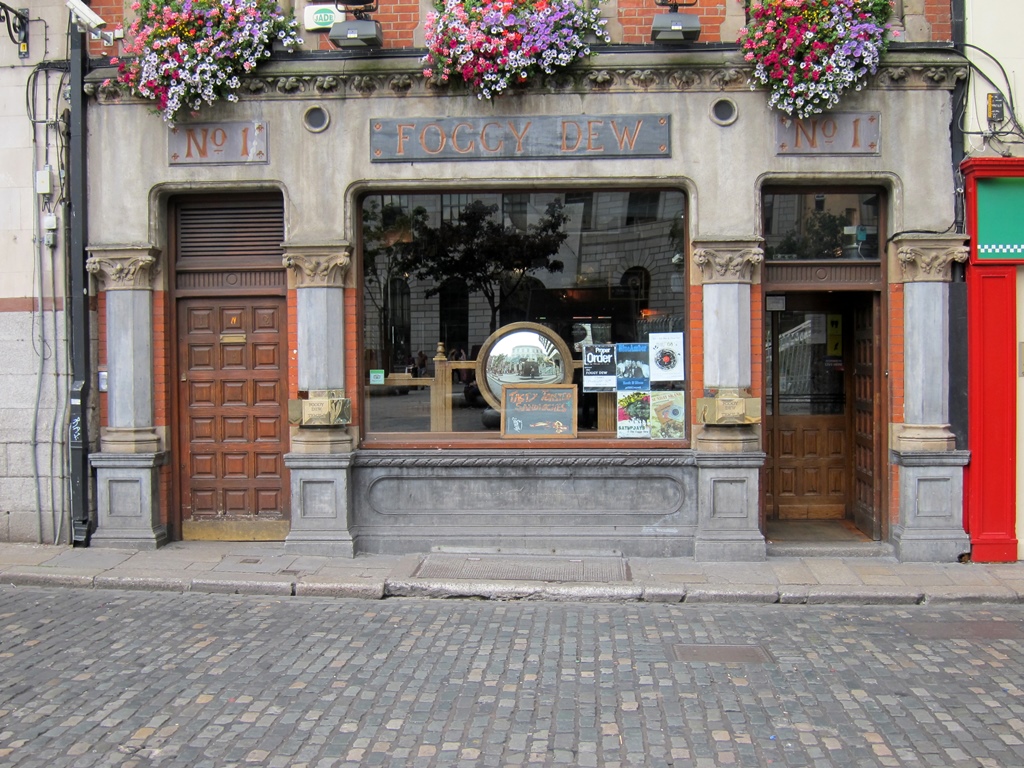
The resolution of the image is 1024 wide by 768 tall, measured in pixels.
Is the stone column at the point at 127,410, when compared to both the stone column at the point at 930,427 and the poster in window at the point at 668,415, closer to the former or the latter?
the poster in window at the point at 668,415

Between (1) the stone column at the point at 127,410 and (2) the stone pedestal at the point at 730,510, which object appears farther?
(1) the stone column at the point at 127,410

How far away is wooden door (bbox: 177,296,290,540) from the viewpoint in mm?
8992

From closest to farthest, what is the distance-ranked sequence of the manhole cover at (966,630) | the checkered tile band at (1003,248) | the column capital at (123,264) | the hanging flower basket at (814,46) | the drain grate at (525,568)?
1. the manhole cover at (966,630)
2. the drain grate at (525,568)
3. the hanging flower basket at (814,46)
4. the checkered tile band at (1003,248)
5. the column capital at (123,264)

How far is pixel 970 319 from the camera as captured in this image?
326 inches

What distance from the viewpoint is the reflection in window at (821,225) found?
866 centimetres

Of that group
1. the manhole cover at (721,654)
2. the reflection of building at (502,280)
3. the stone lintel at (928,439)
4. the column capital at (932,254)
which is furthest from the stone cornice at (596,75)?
the manhole cover at (721,654)

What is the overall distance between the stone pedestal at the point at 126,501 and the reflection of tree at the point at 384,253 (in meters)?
2.66

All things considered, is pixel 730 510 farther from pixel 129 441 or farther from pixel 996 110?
pixel 129 441

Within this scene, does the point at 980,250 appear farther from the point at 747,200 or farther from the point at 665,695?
the point at 665,695

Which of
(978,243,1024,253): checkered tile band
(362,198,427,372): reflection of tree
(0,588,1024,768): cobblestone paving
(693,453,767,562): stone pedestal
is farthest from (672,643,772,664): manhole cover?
(978,243,1024,253): checkered tile band

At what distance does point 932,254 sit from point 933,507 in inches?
96.5

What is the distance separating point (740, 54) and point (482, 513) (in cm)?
517

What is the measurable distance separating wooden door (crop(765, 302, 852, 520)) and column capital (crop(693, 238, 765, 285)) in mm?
1660

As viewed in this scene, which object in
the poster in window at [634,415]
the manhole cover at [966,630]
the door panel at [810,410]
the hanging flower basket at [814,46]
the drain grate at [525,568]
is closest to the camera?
the manhole cover at [966,630]
